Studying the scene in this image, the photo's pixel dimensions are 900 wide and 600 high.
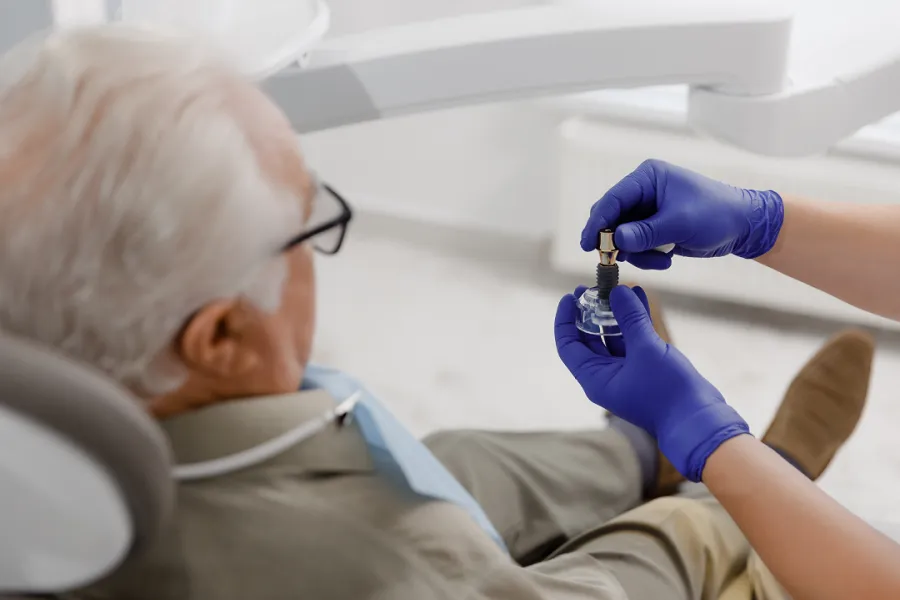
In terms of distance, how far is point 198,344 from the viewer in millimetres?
644

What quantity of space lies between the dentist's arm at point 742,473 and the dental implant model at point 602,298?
0.02 meters

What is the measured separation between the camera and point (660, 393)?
93cm

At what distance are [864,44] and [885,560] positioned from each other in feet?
2.60

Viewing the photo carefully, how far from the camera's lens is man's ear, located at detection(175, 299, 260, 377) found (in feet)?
2.09

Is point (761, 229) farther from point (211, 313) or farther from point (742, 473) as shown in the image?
point (211, 313)

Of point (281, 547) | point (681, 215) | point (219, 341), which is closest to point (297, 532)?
point (281, 547)

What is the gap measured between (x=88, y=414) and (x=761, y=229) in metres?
0.85

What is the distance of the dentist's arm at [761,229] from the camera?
104cm

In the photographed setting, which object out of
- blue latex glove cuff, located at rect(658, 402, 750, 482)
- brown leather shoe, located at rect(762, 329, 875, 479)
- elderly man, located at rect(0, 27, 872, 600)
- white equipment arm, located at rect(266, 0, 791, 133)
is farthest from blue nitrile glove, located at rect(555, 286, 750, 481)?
brown leather shoe, located at rect(762, 329, 875, 479)

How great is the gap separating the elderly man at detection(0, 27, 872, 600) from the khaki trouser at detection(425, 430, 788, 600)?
27 centimetres

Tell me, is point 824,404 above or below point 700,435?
below

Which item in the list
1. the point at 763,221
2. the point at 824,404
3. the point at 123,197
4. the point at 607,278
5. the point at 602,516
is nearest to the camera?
the point at 123,197

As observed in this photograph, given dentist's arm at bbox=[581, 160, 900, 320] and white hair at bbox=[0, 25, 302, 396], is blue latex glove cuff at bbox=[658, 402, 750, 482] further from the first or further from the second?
white hair at bbox=[0, 25, 302, 396]

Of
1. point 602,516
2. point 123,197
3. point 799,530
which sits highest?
point 123,197
